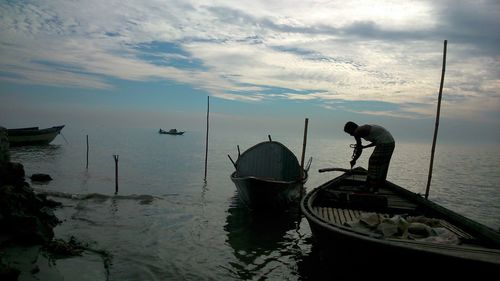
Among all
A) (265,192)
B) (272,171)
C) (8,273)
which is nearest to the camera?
(8,273)

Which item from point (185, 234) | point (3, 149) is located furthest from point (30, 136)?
point (185, 234)

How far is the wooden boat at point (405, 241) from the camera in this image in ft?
14.1

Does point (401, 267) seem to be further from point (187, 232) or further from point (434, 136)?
point (434, 136)

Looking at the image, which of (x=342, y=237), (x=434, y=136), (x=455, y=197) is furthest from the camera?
(x=455, y=197)

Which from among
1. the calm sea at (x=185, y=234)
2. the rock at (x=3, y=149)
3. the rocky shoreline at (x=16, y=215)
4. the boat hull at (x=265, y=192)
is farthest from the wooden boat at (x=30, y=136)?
the boat hull at (x=265, y=192)

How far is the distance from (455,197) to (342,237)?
926 inches

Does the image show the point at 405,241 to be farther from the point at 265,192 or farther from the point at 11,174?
the point at 11,174

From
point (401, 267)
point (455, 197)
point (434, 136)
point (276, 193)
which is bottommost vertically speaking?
point (455, 197)

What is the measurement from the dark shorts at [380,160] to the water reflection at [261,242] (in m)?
3.20

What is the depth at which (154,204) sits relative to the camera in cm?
1606

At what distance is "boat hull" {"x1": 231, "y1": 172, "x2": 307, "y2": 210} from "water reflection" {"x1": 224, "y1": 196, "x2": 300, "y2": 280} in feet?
1.67

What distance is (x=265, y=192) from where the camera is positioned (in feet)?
42.3

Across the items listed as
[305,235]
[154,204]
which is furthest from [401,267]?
[154,204]

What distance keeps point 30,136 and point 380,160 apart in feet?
156
